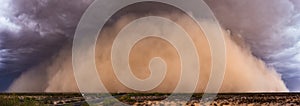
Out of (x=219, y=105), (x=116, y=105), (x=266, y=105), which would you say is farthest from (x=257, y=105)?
(x=116, y=105)

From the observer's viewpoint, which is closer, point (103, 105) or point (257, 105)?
point (103, 105)

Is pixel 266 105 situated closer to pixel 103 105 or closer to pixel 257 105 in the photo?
pixel 257 105

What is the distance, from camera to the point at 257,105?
54406 millimetres

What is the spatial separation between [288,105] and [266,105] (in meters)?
3.06

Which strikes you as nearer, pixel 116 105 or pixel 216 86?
pixel 216 86

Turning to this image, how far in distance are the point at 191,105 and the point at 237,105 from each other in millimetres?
7935

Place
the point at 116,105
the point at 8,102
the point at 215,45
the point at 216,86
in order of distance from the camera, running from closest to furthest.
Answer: the point at 216,86, the point at 215,45, the point at 8,102, the point at 116,105

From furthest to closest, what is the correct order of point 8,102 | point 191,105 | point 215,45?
point 191,105 → point 8,102 → point 215,45

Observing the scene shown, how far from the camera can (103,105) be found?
44.9 metres

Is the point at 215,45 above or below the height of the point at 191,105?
above

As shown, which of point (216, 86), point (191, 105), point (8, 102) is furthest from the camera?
point (191, 105)

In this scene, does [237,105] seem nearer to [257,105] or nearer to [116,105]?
[257,105]

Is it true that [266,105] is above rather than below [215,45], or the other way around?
below

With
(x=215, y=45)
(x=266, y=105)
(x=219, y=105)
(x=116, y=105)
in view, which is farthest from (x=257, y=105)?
(x=215, y=45)
